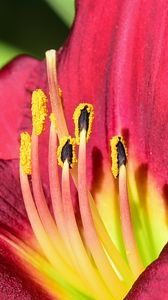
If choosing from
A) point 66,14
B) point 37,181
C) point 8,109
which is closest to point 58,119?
point 37,181

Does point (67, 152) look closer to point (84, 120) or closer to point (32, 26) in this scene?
point (84, 120)

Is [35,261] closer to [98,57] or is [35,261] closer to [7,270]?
[7,270]

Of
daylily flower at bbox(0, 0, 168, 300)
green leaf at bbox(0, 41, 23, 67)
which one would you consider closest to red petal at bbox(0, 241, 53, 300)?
daylily flower at bbox(0, 0, 168, 300)

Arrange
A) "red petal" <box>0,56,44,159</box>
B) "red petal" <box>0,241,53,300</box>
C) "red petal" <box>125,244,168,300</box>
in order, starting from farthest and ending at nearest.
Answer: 1. "red petal" <box>0,56,44,159</box>
2. "red petal" <box>0,241,53,300</box>
3. "red petal" <box>125,244,168,300</box>

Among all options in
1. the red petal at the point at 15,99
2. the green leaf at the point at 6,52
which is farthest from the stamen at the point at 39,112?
the green leaf at the point at 6,52

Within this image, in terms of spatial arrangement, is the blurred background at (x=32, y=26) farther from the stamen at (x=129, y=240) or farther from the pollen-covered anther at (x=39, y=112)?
the stamen at (x=129, y=240)

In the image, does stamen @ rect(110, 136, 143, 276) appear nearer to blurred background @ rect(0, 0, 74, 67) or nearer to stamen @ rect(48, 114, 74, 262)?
stamen @ rect(48, 114, 74, 262)

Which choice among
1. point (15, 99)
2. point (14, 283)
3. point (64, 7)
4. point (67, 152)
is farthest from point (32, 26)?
point (14, 283)
